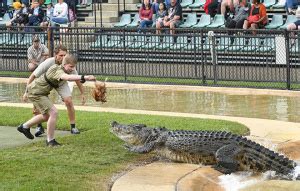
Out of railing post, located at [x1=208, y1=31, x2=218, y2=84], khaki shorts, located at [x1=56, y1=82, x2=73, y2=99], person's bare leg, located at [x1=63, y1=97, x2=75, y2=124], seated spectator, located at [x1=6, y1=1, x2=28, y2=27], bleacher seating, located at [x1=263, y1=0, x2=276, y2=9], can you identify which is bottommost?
person's bare leg, located at [x1=63, y1=97, x2=75, y2=124]

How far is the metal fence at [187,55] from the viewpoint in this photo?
20.9m

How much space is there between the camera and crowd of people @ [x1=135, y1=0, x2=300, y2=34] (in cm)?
2520

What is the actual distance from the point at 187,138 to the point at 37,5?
18975mm

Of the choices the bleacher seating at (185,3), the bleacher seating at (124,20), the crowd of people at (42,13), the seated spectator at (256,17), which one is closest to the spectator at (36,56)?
the seated spectator at (256,17)

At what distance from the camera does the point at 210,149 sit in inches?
473

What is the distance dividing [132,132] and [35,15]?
17.7 m

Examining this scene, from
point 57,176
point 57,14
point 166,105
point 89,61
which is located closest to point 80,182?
point 57,176

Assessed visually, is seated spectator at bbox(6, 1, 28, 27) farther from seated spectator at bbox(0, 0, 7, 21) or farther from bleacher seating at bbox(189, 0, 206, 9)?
bleacher seating at bbox(189, 0, 206, 9)

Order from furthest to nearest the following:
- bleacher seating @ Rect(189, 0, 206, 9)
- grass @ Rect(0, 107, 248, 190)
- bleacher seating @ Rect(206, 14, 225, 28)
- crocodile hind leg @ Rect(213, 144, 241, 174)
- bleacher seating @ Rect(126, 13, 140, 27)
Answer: bleacher seating @ Rect(189, 0, 206, 9)
bleacher seating @ Rect(126, 13, 140, 27)
bleacher seating @ Rect(206, 14, 225, 28)
crocodile hind leg @ Rect(213, 144, 241, 174)
grass @ Rect(0, 107, 248, 190)

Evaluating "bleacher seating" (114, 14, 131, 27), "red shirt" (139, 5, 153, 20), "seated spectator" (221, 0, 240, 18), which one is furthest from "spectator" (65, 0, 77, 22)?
"seated spectator" (221, 0, 240, 18)

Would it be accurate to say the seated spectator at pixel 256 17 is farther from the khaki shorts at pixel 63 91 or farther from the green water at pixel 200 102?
the khaki shorts at pixel 63 91

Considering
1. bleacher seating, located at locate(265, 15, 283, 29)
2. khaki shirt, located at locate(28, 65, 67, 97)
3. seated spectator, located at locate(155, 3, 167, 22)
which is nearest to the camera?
khaki shirt, located at locate(28, 65, 67, 97)

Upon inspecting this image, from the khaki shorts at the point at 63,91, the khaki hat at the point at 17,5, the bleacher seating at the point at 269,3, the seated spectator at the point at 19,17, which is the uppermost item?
the khaki hat at the point at 17,5

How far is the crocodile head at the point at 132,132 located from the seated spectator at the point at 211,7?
15.1 m
